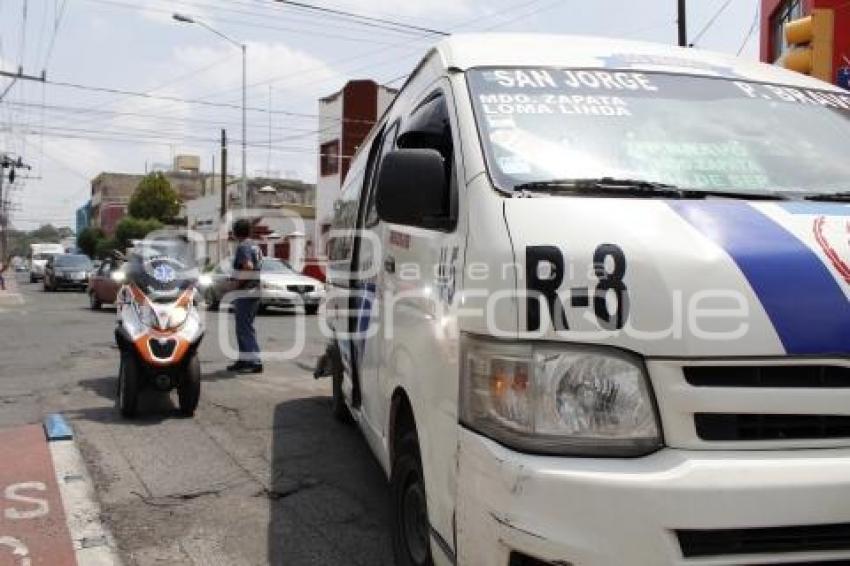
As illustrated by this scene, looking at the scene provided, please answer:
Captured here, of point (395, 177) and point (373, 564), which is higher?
point (395, 177)

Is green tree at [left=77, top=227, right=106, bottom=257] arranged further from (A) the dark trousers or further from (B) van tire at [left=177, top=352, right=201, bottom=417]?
(B) van tire at [left=177, top=352, right=201, bottom=417]

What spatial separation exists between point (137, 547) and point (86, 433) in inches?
105

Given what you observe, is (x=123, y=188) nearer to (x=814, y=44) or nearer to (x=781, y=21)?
(x=781, y=21)

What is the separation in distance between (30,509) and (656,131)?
13.1 ft

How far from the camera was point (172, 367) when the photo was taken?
23.6 ft

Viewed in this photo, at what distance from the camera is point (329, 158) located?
40.6 m

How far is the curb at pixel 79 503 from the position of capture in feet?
14.2

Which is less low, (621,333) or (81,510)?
(621,333)

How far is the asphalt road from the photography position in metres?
4.49

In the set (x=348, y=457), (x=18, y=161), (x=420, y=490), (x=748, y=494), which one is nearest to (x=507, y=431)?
(x=748, y=494)

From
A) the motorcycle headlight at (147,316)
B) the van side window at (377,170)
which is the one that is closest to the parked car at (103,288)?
the motorcycle headlight at (147,316)

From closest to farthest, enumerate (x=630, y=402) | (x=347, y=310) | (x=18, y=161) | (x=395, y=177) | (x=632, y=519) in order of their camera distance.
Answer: (x=632, y=519)
(x=630, y=402)
(x=395, y=177)
(x=347, y=310)
(x=18, y=161)

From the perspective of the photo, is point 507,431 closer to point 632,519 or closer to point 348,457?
point 632,519

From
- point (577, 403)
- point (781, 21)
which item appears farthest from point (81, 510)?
point (781, 21)
